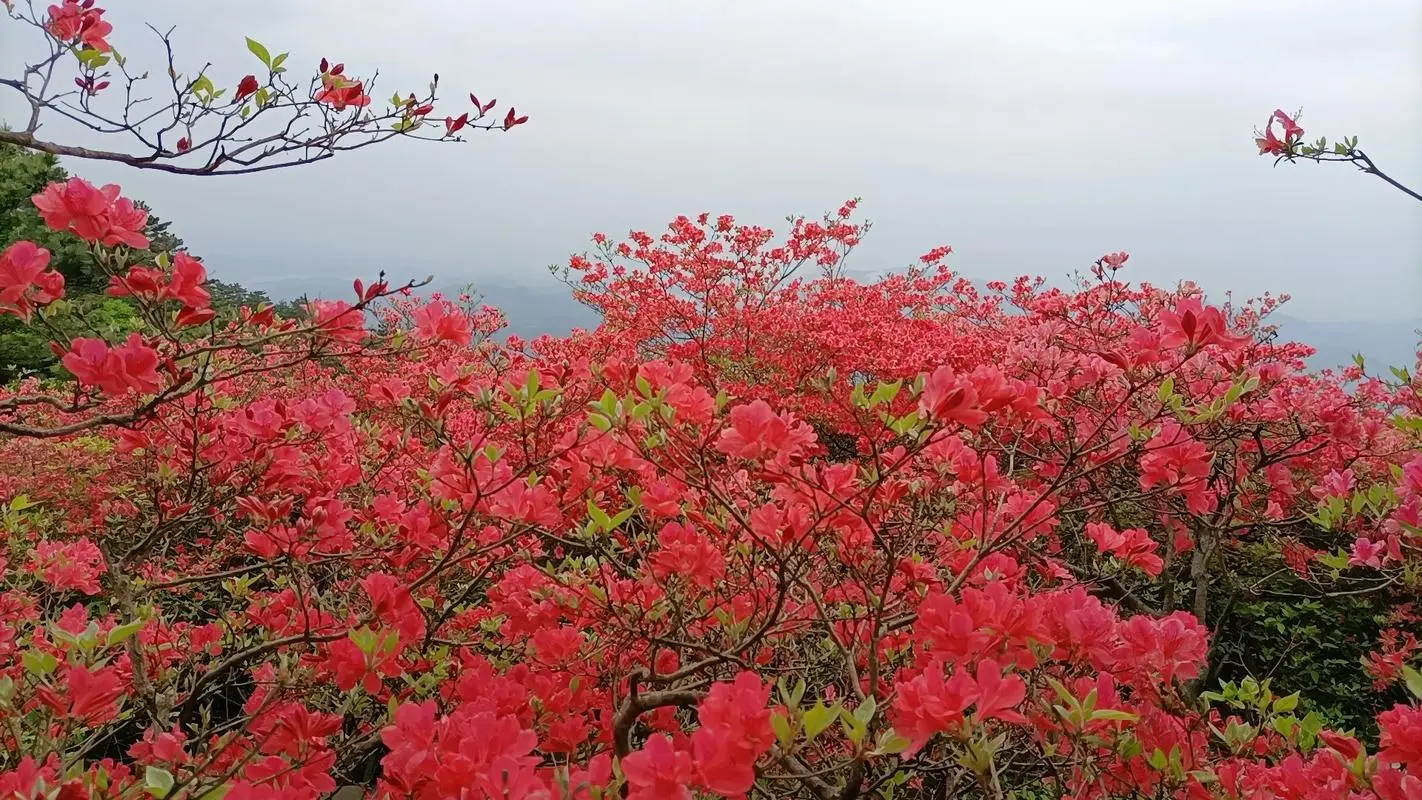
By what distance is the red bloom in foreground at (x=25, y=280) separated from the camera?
149 centimetres

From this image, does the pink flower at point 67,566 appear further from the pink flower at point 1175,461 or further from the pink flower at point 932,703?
the pink flower at point 1175,461

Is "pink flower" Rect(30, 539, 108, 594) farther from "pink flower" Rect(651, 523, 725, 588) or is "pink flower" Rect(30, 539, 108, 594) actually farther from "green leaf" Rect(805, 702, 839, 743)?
"green leaf" Rect(805, 702, 839, 743)

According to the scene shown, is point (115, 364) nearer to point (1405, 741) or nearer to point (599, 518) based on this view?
point (599, 518)

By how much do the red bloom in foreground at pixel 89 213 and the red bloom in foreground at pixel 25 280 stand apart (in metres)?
0.08

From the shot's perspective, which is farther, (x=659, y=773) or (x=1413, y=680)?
(x=1413, y=680)

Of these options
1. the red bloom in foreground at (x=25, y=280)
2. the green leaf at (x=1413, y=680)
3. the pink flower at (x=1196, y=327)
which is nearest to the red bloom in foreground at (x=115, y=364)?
the red bloom in foreground at (x=25, y=280)

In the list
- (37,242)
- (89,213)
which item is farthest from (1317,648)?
(37,242)

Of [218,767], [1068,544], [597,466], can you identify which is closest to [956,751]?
[597,466]

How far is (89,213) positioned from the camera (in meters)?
1.53

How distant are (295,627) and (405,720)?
4.45 feet

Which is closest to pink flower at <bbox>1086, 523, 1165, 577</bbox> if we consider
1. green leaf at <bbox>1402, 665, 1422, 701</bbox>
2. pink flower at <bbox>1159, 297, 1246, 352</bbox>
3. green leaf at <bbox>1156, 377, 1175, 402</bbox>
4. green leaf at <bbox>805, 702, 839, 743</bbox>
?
green leaf at <bbox>1156, 377, 1175, 402</bbox>

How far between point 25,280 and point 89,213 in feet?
0.59

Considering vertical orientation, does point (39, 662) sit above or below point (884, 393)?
below

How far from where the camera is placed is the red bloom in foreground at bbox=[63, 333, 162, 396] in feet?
5.03
